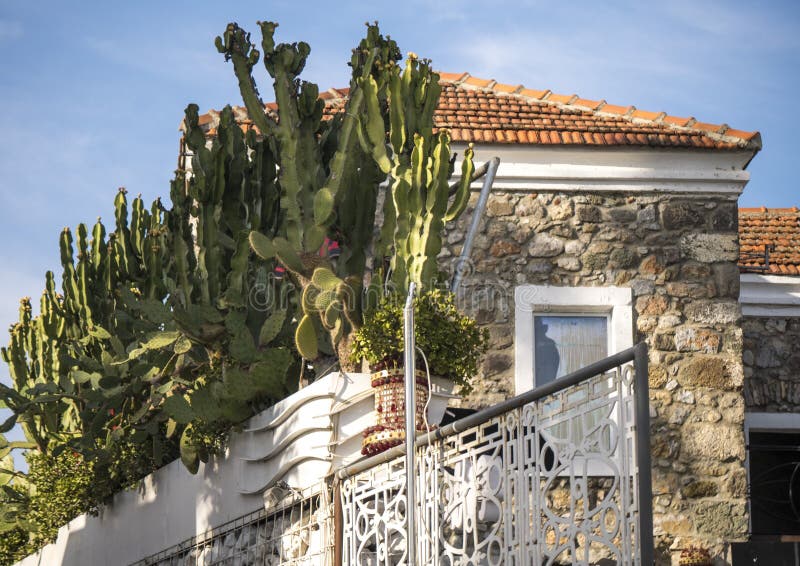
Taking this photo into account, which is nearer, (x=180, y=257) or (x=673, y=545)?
(x=180, y=257)

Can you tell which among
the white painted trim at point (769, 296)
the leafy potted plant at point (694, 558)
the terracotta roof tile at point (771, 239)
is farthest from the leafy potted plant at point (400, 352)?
the terracotta roof tile at point (771, 239)

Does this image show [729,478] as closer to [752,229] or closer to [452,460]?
[752,229]

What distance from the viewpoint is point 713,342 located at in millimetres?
11914

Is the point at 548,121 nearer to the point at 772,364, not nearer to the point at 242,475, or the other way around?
the point at 772,364

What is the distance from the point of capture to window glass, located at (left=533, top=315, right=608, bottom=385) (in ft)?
39.2

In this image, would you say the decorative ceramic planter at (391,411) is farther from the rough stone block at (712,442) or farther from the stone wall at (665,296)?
the rough stone block at (712,442)

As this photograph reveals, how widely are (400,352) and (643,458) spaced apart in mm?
2484

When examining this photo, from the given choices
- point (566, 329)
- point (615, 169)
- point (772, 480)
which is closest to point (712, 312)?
point (566, 329)

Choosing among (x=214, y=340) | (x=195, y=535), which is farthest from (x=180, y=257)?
(x=195, y=535)

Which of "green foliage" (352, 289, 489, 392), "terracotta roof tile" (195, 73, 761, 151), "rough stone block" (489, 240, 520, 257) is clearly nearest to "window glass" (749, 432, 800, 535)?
"terracotta roof tile" (195, 73, 761, 151)

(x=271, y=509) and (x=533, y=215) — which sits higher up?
(x=533, y=215)

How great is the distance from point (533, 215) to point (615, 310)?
3.88 ft

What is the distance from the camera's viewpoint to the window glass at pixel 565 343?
1195 centimetres

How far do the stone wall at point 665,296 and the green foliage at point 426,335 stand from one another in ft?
11.3
